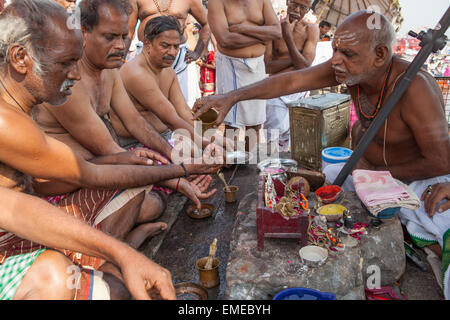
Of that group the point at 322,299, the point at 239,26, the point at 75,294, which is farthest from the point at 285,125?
the point at 75,294

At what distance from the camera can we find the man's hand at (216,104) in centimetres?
314

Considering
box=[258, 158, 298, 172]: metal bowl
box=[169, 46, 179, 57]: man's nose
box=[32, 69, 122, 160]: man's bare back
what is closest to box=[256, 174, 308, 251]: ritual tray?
box=[32, 69, 122, 160]: man's bare back

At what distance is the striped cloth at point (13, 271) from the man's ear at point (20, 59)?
3.39 ft

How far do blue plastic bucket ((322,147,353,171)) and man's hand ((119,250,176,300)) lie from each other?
9.41 ft

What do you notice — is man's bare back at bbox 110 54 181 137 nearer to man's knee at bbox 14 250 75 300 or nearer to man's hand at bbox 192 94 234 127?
man's hand at bbox 192 94 234 127

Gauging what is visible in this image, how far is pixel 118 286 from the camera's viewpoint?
1911 millimetres

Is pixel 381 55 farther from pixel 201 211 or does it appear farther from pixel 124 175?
pixel 124 175

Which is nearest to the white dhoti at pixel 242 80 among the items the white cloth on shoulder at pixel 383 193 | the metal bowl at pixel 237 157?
the metal bowl at pixel 237 157

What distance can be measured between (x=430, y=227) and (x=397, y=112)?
952mm

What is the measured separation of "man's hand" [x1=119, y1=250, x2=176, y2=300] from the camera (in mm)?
1623

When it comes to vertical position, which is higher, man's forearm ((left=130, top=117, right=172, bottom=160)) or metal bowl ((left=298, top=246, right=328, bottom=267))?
man's forearm ((left=130, top=117, right=172, bottom=160))

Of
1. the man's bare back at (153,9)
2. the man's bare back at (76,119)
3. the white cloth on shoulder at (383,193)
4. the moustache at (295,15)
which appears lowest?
the white cloth on shoulder at (383,193)

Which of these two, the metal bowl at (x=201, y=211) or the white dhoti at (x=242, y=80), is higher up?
→ the white dhoti at (x=242, y=80)

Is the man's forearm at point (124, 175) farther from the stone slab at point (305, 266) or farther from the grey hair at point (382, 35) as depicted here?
the grey hair at point (382, 35)
